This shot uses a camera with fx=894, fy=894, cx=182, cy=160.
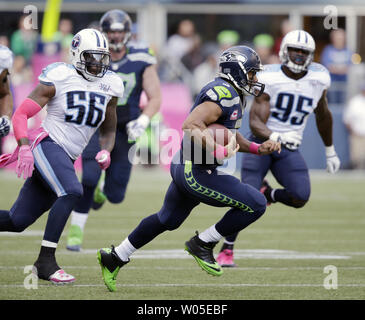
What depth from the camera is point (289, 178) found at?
6.69m

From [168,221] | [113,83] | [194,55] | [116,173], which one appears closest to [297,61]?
[113,83]

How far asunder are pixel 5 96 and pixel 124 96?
4.31 feet

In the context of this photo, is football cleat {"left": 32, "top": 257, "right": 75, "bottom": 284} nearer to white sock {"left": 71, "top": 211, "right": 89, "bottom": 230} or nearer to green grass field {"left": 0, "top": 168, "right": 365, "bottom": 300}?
green grass field {"left": 0, "top": 168, "right": 365, "bottom": 300}

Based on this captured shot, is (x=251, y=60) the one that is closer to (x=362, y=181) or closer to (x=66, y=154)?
(x=66, y=154)

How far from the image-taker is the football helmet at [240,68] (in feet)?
17.7

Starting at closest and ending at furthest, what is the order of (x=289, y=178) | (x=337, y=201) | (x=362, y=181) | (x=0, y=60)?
(x=0, y=60)
(x=289, y=178)
(x=337, y=201)
(x=362, y=181)

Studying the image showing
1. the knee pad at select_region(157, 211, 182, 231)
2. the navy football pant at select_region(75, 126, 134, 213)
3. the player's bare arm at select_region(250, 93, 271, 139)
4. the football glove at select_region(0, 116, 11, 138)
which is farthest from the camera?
the navy football pant at select_region(75, 126, 134, 213)

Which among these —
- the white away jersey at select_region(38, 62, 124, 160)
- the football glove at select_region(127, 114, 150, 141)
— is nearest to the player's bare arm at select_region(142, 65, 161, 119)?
the football glove at select_region(127, 114, 150, 141)

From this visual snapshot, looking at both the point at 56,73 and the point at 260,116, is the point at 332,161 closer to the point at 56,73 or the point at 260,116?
the point at 260,116

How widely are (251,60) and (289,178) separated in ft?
4.96

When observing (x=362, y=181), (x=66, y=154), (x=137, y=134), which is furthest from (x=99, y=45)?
(x=362, y=181)

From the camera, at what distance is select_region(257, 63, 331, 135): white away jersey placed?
6703 millimetres

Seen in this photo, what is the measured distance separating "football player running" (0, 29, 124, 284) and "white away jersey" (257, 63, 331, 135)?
1.43m

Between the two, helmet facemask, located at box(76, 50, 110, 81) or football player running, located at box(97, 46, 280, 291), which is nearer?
football player running, located at box(97, 46, 280, 291)
